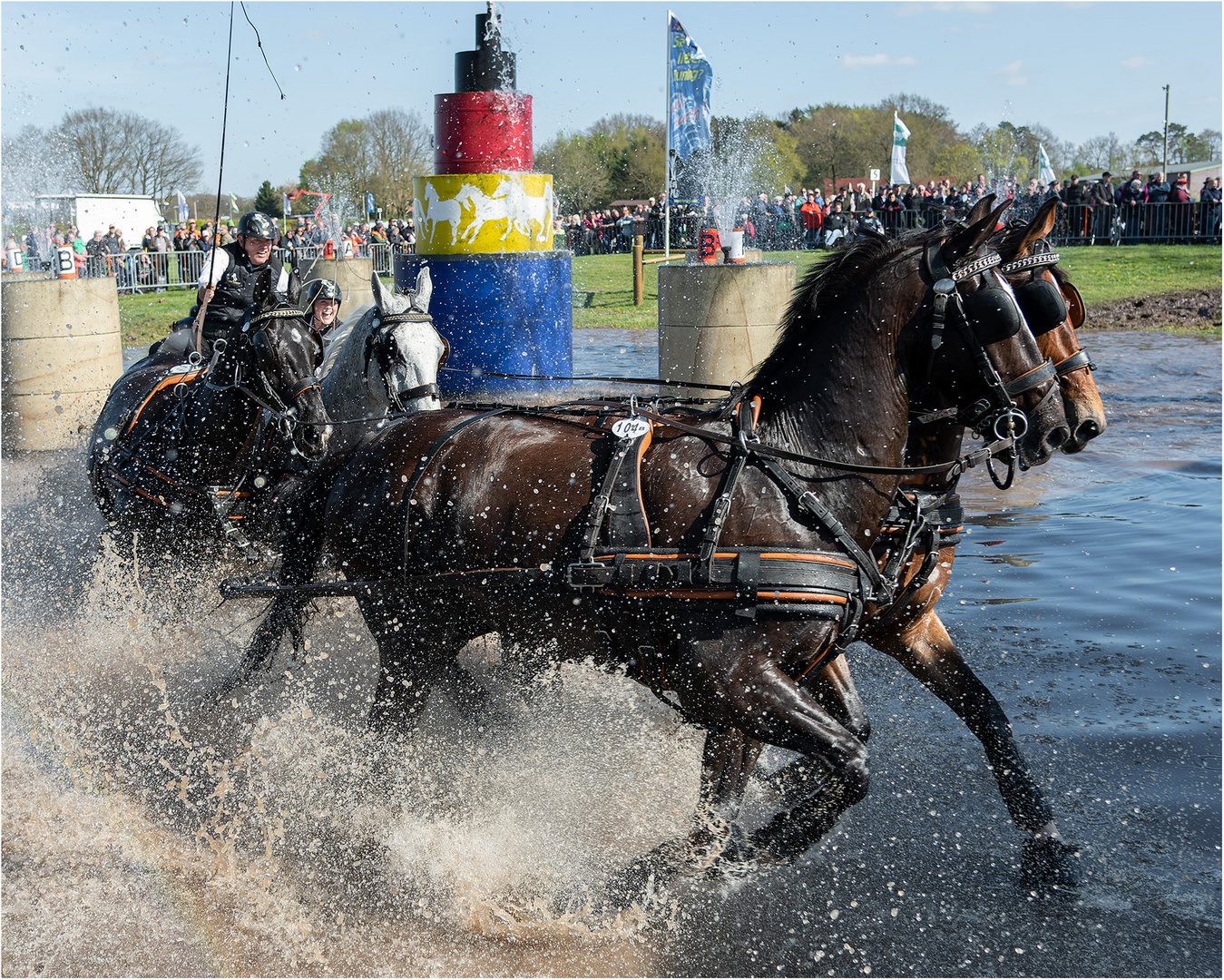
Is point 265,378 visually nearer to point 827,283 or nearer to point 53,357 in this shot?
point 827,283

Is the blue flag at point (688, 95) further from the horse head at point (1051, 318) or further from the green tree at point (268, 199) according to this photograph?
the green tree at point (268, 199)

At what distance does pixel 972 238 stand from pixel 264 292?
11.5 ft

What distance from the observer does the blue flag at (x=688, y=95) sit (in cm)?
1694

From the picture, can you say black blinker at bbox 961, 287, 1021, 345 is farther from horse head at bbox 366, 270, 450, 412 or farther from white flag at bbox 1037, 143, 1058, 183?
white flag at bbox 1037, 143, 1058, 183

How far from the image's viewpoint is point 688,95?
17281 millimetres

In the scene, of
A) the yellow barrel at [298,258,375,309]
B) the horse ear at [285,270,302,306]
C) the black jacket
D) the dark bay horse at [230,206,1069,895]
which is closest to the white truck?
the yellow barrel at [298,258,375,309]

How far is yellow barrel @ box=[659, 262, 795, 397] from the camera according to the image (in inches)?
380

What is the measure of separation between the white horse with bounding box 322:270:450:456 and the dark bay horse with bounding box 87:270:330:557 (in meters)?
0.43

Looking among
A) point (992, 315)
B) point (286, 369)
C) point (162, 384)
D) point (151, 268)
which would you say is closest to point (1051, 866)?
point (992, 315)

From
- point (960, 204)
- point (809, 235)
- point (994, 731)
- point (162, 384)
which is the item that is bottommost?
point (994, 731)

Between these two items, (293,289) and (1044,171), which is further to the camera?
(1044,171)

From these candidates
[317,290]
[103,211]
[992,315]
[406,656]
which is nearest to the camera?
[992,315]

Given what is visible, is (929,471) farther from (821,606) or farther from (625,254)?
(625,254)

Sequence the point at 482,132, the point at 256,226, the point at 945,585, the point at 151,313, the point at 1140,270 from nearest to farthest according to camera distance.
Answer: the point at 945,585
the point at 256,226
the point at 482,132
the point at 151,313
the point at 1140,270
